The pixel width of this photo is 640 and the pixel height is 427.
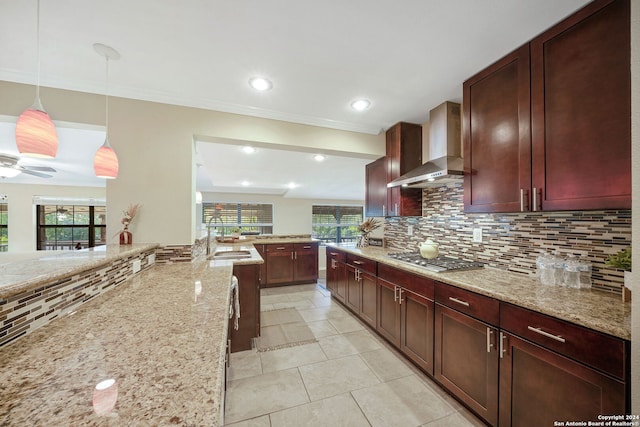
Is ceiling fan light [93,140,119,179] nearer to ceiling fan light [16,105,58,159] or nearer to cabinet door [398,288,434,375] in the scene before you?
ceiling fan light [16,105,58,159]

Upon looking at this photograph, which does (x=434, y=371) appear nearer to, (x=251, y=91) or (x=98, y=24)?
(x=251, y=91)

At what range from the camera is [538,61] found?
1481 mm

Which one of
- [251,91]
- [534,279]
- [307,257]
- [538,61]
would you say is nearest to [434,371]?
[534,279]

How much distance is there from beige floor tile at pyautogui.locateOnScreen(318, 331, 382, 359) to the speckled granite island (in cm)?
150

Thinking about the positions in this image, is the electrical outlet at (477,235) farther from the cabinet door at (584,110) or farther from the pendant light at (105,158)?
the pendant light at (105,158)

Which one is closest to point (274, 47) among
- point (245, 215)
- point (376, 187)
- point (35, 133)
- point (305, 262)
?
point (35, 133)

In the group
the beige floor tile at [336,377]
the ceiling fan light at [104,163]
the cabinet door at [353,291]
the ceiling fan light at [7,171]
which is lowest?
the beige floor tile at [336,377]

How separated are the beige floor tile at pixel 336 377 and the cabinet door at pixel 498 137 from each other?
5.24 ft

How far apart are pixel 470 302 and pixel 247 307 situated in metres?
1.93

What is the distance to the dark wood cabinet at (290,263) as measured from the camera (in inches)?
174

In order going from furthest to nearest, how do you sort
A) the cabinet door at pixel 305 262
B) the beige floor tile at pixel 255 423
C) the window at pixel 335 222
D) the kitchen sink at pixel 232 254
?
the window at pixel 335 222, the cabinet door at pixel 305 262, the kitchen sink at pixel 232 254, the beige floor tile at pixel 255 423

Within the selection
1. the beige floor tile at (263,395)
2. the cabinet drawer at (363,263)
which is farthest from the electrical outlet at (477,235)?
the beige floor tile at (263,395)

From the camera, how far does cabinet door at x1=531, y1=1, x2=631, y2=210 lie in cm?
115

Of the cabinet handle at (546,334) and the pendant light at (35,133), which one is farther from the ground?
the pendant light at (35,133)
